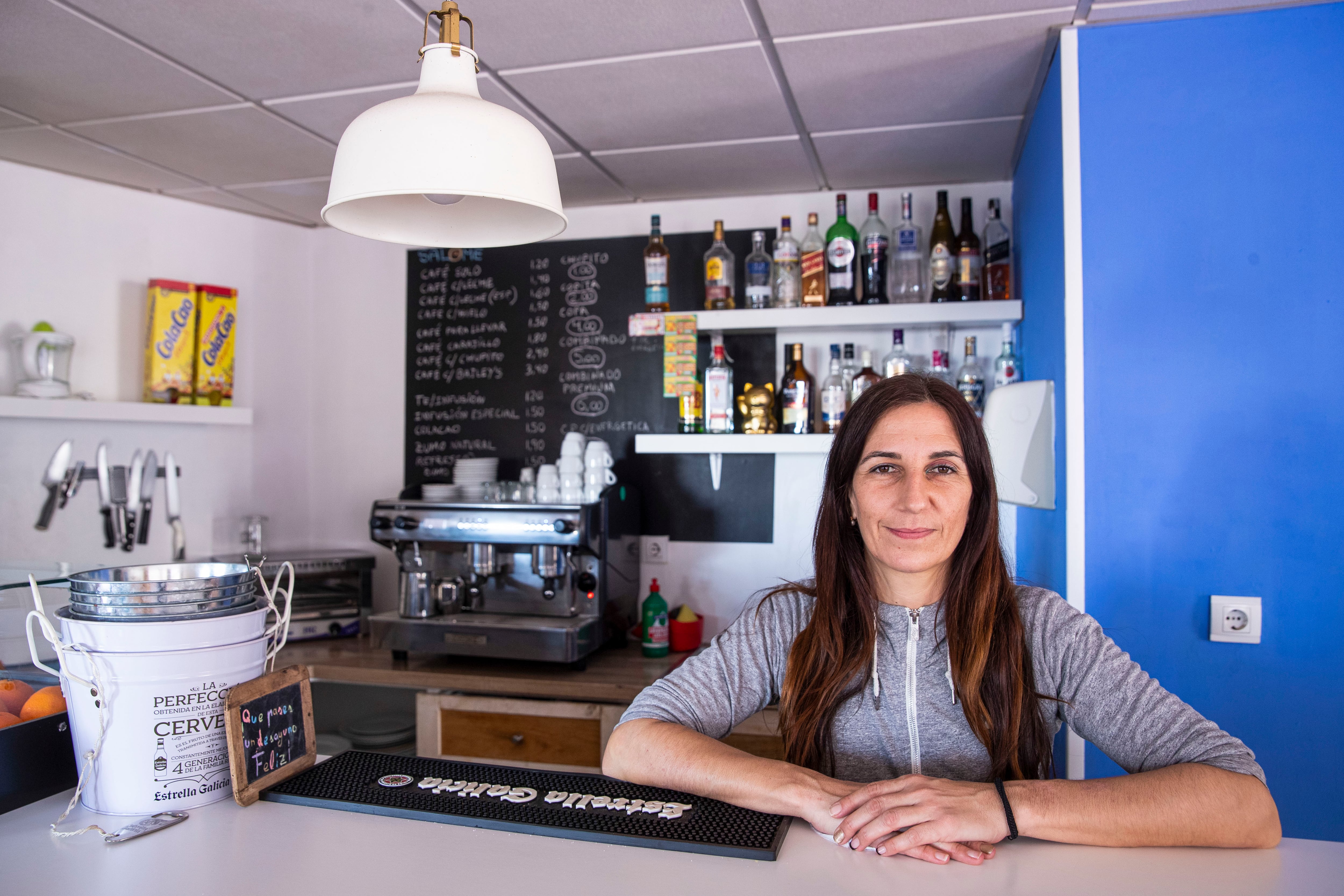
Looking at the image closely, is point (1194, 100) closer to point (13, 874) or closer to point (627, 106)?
point (627, 106)

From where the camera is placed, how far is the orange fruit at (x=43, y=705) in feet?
3.79

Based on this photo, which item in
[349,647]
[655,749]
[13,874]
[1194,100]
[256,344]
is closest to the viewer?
[13,874]

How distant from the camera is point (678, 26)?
68.7 inches

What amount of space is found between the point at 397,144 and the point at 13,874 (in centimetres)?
91

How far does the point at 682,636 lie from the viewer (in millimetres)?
2656

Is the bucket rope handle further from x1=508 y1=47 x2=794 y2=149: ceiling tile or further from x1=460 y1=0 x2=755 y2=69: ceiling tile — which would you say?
x1=508 y1=47 x2=794 y2=149: ceiling tile

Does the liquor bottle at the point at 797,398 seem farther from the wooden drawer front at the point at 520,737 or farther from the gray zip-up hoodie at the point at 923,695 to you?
the gray zip-up hoodie at the point at 923,695

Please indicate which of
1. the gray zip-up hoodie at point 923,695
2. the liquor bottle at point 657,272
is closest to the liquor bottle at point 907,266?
the liquor bottle at point 657,272

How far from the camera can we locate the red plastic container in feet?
8.71

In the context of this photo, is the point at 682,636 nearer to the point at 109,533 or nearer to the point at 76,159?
the point at 109,533

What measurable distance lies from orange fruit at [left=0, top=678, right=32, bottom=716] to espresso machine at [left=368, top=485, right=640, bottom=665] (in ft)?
4.20

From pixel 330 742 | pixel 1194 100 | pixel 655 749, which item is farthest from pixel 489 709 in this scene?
pixel 1194 100

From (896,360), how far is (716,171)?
0.79 meters

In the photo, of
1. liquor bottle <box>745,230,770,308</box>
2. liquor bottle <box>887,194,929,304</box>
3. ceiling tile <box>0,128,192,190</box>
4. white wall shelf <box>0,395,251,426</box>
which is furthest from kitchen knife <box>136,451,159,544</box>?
liquor bottle <box>887,194,929,304</box>
